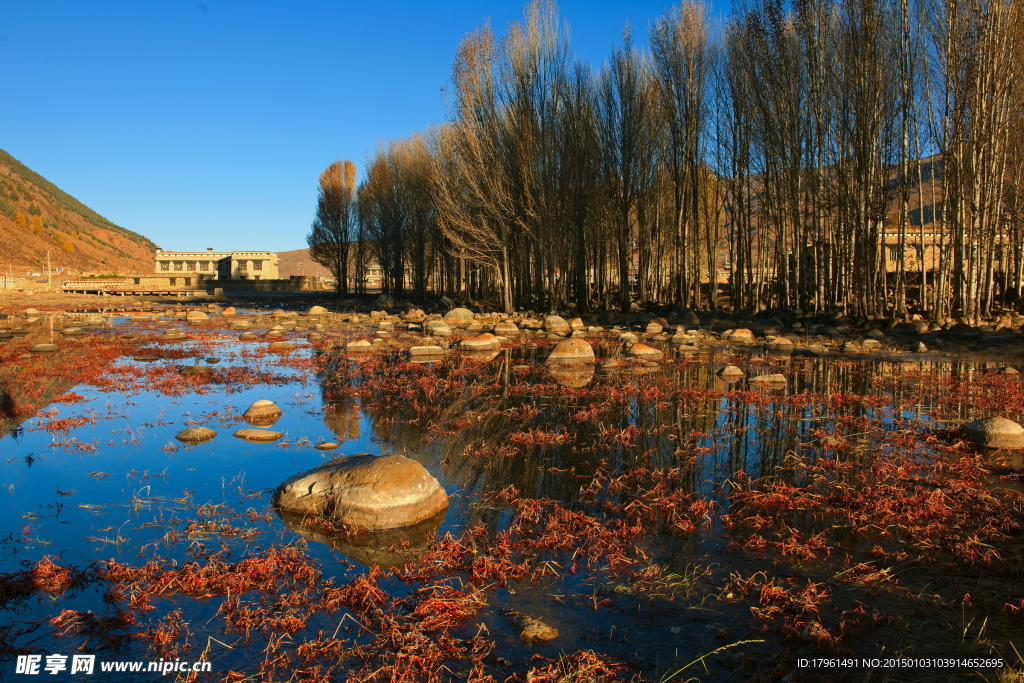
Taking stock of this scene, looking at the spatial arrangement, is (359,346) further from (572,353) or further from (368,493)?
(368,493)

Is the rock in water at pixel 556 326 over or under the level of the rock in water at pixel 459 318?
under

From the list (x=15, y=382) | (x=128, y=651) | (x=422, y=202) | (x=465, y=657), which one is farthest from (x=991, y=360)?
(x=422, y=202)

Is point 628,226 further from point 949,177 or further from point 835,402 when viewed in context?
point 835,402

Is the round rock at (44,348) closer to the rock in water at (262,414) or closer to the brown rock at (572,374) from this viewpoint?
the rock in water at (262,414)

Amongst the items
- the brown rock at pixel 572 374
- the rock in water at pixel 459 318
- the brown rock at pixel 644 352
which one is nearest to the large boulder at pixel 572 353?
the brown rock at pixel 572 374

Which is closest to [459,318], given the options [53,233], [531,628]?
[531,628]

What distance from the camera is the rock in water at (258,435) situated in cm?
867

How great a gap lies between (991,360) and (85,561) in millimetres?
18125

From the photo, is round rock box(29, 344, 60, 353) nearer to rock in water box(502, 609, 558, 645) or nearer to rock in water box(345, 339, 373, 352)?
rock in water box(345, 339, 373, 352)

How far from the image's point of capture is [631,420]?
9.80m

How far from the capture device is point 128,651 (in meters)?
3.70

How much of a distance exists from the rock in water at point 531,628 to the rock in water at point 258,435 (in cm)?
564

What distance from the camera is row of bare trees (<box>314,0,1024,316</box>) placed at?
62.5ft

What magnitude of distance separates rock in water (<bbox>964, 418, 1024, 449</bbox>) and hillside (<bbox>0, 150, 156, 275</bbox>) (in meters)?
95.5
